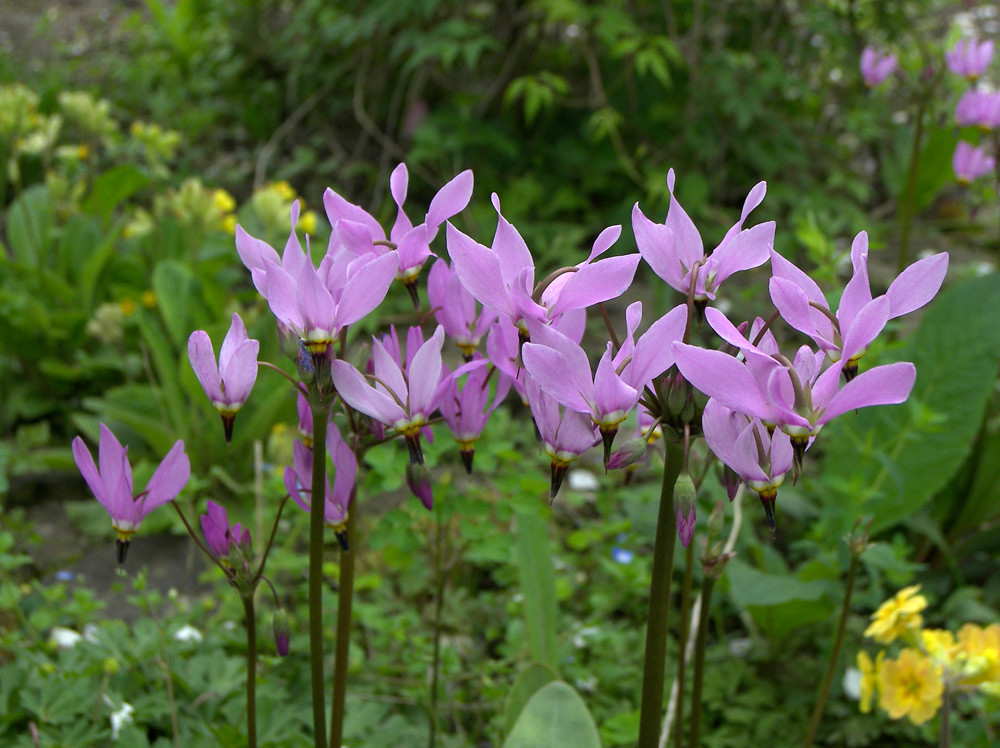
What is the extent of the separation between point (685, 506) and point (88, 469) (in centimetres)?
60

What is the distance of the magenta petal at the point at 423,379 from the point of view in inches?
32.9

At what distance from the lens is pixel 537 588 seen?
5.46 feet

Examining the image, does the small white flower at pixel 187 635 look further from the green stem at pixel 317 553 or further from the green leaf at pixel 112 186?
the green leaf at pixel 112 186

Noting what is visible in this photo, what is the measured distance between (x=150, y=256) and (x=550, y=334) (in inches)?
126

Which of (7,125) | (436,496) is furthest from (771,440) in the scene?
(7,125)

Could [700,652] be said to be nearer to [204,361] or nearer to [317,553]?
[317,553]

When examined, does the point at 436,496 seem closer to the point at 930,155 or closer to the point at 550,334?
the point at 550,334

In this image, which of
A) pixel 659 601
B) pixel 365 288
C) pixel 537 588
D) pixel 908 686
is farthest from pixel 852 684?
pixel 365 288

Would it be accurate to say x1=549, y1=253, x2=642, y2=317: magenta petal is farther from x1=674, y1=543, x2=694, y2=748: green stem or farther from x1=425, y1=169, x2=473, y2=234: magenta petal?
x1=674, y1=543, x2=694, y2=748: green stem

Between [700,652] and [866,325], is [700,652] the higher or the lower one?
the lower one

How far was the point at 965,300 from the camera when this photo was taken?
2295 millimetres

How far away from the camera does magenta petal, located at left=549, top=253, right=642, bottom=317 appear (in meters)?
0.77

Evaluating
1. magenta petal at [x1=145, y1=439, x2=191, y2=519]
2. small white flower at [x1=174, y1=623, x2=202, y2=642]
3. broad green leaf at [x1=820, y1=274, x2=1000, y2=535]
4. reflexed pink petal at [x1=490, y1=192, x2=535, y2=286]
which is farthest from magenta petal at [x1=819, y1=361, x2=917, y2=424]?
broad green leaf at [x1=820, y1=274, x2=1000, y2=535]

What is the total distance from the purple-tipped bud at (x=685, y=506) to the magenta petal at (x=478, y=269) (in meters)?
0.23
